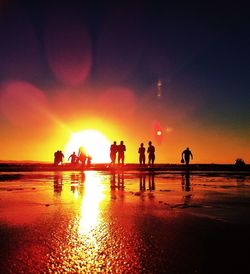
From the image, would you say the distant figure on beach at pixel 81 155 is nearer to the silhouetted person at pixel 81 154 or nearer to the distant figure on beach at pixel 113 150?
the silhouetted person at pixel 81 154

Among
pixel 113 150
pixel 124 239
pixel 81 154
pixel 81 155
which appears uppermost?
pixel 113 150

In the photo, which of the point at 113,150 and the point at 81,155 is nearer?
the point at 113,150

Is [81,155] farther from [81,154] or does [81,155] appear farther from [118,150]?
[118,150]

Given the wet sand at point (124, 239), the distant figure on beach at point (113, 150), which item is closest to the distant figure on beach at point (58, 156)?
the distant figure on beach at point (113, 150)

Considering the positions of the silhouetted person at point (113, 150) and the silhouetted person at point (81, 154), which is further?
the silhouetted person at point (81, 154)

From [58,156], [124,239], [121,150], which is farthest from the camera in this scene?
[58,156]

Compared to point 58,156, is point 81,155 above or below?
below

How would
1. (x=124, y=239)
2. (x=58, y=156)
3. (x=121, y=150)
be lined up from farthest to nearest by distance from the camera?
1. (x=58, y=156)
2. (x=121, y=150)
3. (x=124, y=239)

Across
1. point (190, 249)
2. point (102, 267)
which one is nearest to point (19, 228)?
point (102, 267)

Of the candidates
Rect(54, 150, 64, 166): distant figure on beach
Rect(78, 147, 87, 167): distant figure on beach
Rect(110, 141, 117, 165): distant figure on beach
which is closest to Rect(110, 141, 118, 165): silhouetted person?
Rect(110, 141, 117, 165): distant figure on beach

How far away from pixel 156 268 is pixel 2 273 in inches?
45.8

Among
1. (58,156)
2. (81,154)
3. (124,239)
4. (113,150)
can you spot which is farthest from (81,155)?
(124,239)

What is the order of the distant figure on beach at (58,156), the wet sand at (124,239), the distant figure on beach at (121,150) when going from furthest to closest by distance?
the distant figure on beach at (58,156) < the distant figure on beach at (121,150) < the wet sand at (124,239)

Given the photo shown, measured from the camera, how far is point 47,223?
433 centimetres
